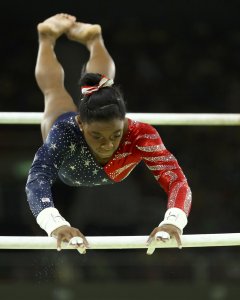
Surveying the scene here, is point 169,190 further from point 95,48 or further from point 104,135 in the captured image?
point 95,48

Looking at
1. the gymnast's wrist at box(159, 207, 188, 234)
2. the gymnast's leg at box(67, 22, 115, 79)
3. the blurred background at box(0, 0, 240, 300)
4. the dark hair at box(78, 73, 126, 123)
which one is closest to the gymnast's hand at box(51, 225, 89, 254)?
the gymnast's wrist at box(159, 207, 188, 234)

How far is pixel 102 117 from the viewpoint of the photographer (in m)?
1.82

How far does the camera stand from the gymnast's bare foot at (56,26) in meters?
2.55

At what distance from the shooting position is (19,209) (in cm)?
388

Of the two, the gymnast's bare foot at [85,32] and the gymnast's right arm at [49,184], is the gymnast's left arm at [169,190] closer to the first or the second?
the gymnast's right arm at [49,184]

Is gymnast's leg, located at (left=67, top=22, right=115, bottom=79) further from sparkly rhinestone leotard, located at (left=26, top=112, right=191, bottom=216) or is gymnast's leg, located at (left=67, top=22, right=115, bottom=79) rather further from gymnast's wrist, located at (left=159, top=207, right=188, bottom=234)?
gymnast's wrist, located at (left=159, top=207, right=188, bottom=234)

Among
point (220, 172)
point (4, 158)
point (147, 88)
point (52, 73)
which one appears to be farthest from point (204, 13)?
point (52, 73)

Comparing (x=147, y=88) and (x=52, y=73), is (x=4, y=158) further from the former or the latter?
(x=52, y=73)

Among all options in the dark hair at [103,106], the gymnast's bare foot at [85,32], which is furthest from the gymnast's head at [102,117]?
the gymnast's bare foot at [85,32]

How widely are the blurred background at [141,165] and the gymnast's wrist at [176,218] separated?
187 centimetres

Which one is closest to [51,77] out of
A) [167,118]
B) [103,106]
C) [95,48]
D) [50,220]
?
[95,48]

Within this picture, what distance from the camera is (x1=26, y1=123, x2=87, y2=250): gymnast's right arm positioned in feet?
5.40

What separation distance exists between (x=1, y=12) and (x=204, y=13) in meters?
1.27

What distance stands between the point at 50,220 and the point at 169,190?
0.40 meters
